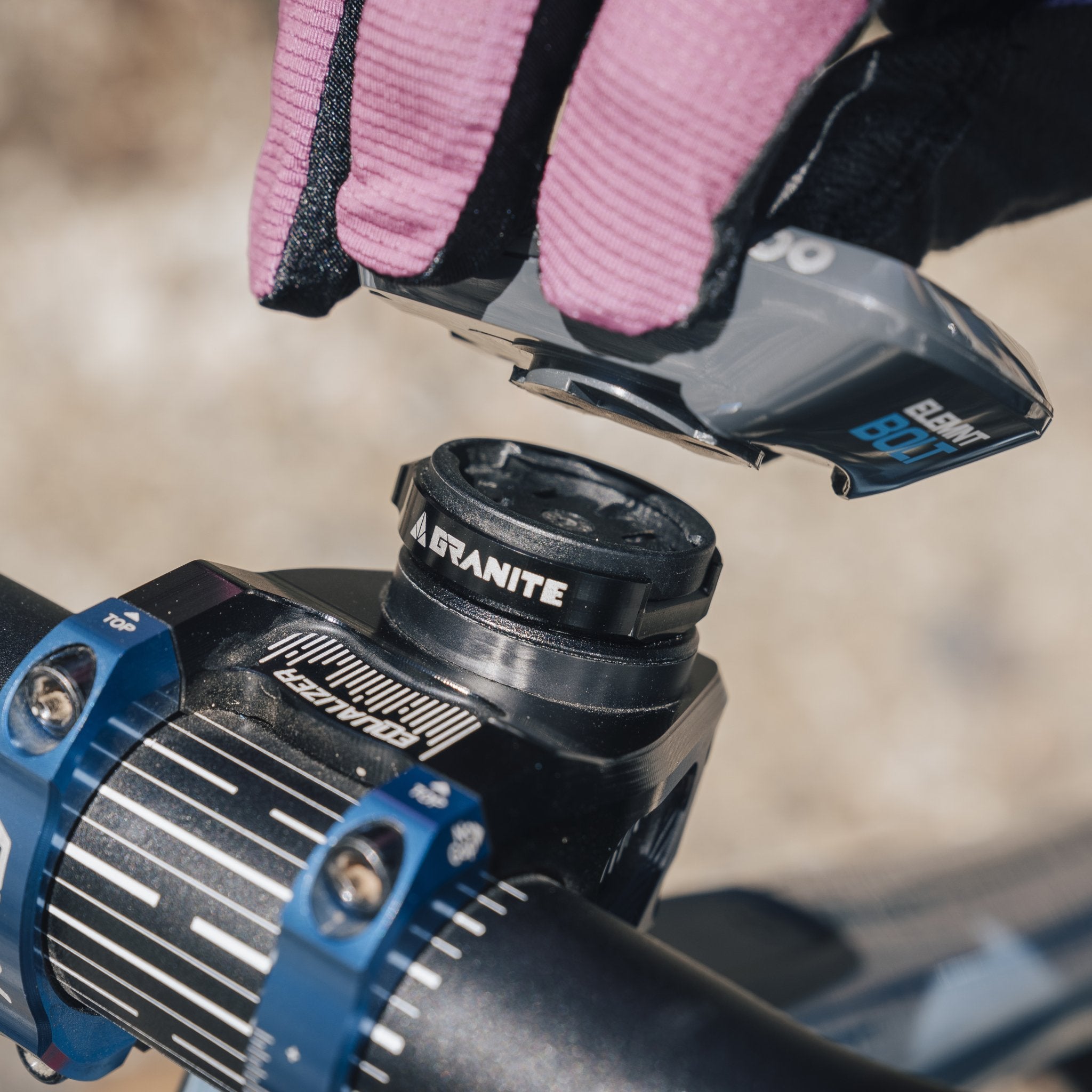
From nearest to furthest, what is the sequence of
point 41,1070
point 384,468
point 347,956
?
point 347,956, point 41,1070, point 384,468

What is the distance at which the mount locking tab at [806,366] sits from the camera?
317mm

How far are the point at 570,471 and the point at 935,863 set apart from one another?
80cm

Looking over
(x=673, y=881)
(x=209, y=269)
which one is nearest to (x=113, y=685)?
(x=673, y=881)

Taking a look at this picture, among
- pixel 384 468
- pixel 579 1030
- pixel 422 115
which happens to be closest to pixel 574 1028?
pixel 579 1030

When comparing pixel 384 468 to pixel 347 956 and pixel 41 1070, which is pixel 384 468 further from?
pixel 347 956

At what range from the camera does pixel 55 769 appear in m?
0.34

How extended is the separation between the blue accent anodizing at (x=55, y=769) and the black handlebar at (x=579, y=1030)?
131 millimetres

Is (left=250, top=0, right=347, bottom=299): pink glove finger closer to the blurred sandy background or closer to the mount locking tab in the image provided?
the mount locking tab

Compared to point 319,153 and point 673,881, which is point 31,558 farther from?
point 319,153

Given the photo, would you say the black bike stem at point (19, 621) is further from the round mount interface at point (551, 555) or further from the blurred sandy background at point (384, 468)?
the blurred sandy background at point (384, 468)

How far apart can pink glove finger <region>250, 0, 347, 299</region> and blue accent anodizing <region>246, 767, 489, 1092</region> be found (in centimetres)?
25

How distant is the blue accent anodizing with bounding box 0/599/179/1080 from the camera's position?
0.34 m

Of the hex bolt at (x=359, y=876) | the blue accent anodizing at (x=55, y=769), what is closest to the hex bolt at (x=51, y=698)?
the blue accent anodizing at (x=55, y=769)

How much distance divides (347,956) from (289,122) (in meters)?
0.32
